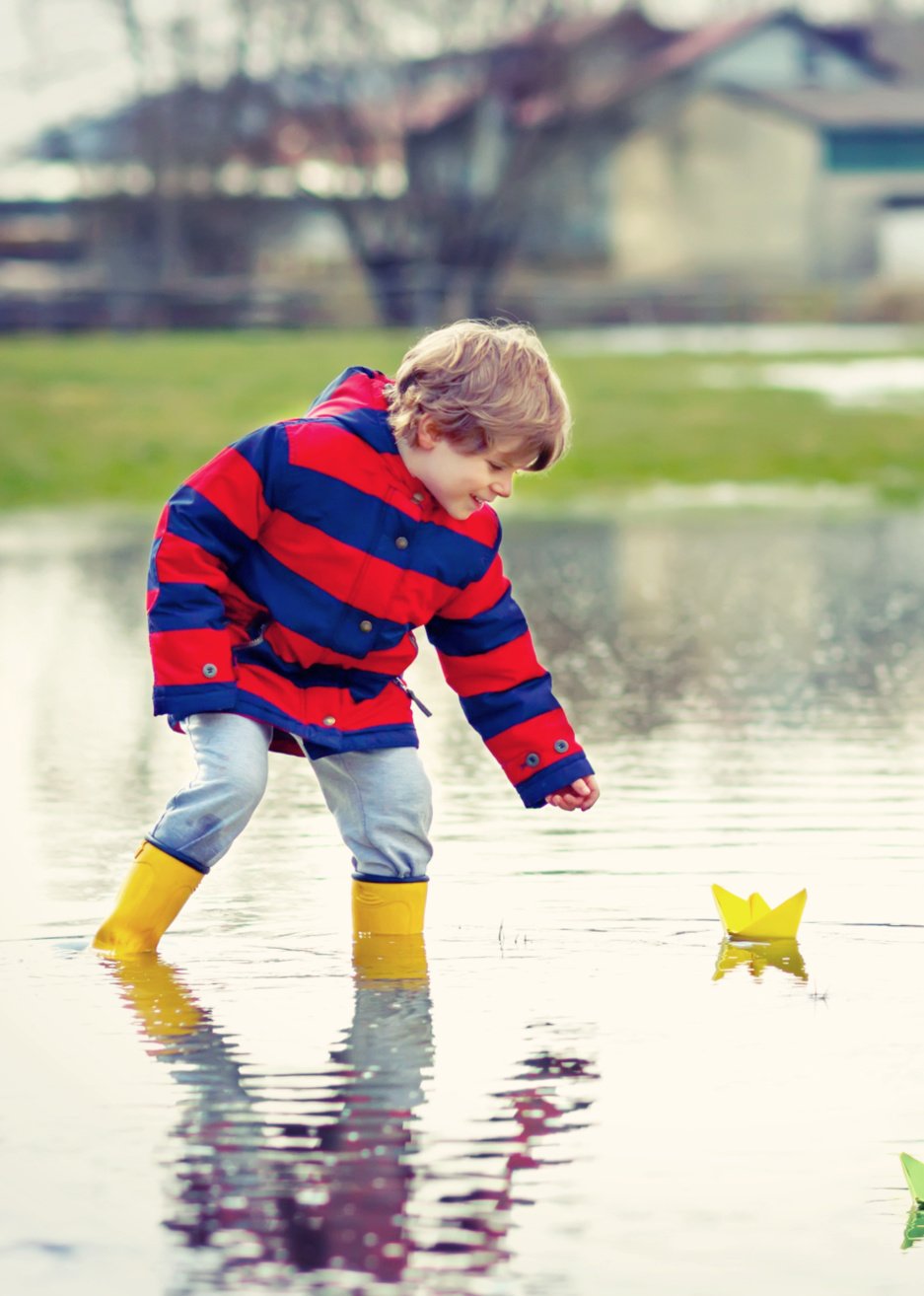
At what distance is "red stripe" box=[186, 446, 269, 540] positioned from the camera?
154 inches

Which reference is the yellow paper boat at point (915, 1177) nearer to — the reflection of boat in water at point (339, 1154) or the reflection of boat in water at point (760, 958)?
the reflection of boat in water at point (339, 1154)

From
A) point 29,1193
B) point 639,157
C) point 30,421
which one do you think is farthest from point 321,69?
point 29,1193

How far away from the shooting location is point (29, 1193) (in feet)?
9.24

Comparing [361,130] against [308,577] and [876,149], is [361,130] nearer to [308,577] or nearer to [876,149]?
[876,149]

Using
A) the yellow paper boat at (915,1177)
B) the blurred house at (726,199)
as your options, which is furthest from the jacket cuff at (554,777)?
the blurred house at (726,199)

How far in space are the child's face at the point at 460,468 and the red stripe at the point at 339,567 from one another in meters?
0.14

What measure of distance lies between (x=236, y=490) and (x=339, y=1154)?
4.19ft

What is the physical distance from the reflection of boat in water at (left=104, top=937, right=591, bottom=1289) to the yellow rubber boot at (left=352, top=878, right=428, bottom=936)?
1.14ft

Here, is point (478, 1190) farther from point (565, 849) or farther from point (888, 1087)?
point (565, 849)

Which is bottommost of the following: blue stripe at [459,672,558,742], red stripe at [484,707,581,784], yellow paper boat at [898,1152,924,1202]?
yellow paper boat at [898,1152,924,1202]

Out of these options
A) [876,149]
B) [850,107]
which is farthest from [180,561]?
[850,107]

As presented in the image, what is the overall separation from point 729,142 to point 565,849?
43.3 meters

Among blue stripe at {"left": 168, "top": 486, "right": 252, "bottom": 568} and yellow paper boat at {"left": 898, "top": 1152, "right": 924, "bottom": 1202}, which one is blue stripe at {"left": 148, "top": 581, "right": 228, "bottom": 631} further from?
yellow paper boat at {"left": 898, "top": 1152, "right": 924, "bottom": 1202}

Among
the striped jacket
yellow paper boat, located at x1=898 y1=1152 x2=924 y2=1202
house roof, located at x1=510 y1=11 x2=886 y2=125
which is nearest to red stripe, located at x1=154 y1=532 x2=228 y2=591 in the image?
the striped jacket
